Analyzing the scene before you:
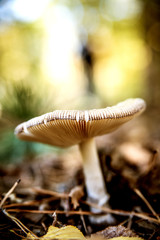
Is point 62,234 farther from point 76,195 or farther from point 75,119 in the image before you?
point 75,119

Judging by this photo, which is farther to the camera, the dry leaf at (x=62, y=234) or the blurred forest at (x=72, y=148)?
the blurred forest at (x=72, y=148)

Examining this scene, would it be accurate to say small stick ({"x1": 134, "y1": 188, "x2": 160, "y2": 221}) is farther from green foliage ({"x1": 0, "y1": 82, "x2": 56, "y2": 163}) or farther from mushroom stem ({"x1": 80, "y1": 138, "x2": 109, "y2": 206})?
green foliage ({"x1": 0, "y1": 82, "x2": 56, "y2": 163})

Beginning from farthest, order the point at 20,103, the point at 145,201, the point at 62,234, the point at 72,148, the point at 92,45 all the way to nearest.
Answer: the point at 92,45 → the point at 72,148 → the point at 20,103 → the point at 145,201 → the point at 62,234

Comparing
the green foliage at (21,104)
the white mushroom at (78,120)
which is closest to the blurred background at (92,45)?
the green foliage at (21,104)

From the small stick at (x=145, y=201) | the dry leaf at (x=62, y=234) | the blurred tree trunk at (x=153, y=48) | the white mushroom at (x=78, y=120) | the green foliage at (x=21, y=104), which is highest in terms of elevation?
the blurred tree trunk at (x=153, y=48)

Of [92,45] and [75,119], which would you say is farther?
[92,45]

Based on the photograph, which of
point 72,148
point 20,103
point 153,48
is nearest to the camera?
point 20,103

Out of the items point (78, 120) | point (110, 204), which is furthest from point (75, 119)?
point (110, 204)

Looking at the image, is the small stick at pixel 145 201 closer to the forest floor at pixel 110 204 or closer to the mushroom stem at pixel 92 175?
the forest floor at pixel 110 204

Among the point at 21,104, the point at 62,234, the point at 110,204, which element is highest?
the point at 21,104
